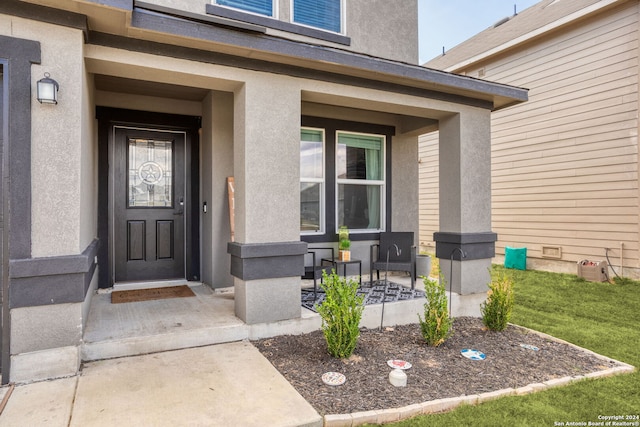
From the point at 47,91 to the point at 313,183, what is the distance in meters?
3.59

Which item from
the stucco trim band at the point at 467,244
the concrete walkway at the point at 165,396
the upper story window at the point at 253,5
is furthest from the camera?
the stucco trim band at the point at 467,244

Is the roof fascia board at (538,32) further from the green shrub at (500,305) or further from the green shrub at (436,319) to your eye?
the green shrub at (436,319)

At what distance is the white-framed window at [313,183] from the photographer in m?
5.79

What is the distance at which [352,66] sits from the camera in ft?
13.2

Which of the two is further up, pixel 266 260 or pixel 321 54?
pixel 321 54

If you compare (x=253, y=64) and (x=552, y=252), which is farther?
(x=552, y=252)

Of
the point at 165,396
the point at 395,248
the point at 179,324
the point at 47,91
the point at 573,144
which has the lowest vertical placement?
the point at 165,396

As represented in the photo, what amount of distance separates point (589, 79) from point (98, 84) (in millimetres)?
8583

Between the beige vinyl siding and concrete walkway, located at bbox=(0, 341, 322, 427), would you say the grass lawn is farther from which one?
the beige vinyl siding

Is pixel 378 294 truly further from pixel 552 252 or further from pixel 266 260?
A: pixel 552 252

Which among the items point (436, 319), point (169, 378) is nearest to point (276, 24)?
point (436, 319)

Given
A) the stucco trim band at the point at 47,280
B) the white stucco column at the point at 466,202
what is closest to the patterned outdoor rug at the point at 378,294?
the white stucco column at the point at 466,202

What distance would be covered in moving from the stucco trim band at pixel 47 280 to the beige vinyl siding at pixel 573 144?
838 cm

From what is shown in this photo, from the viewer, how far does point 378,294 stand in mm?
4867
